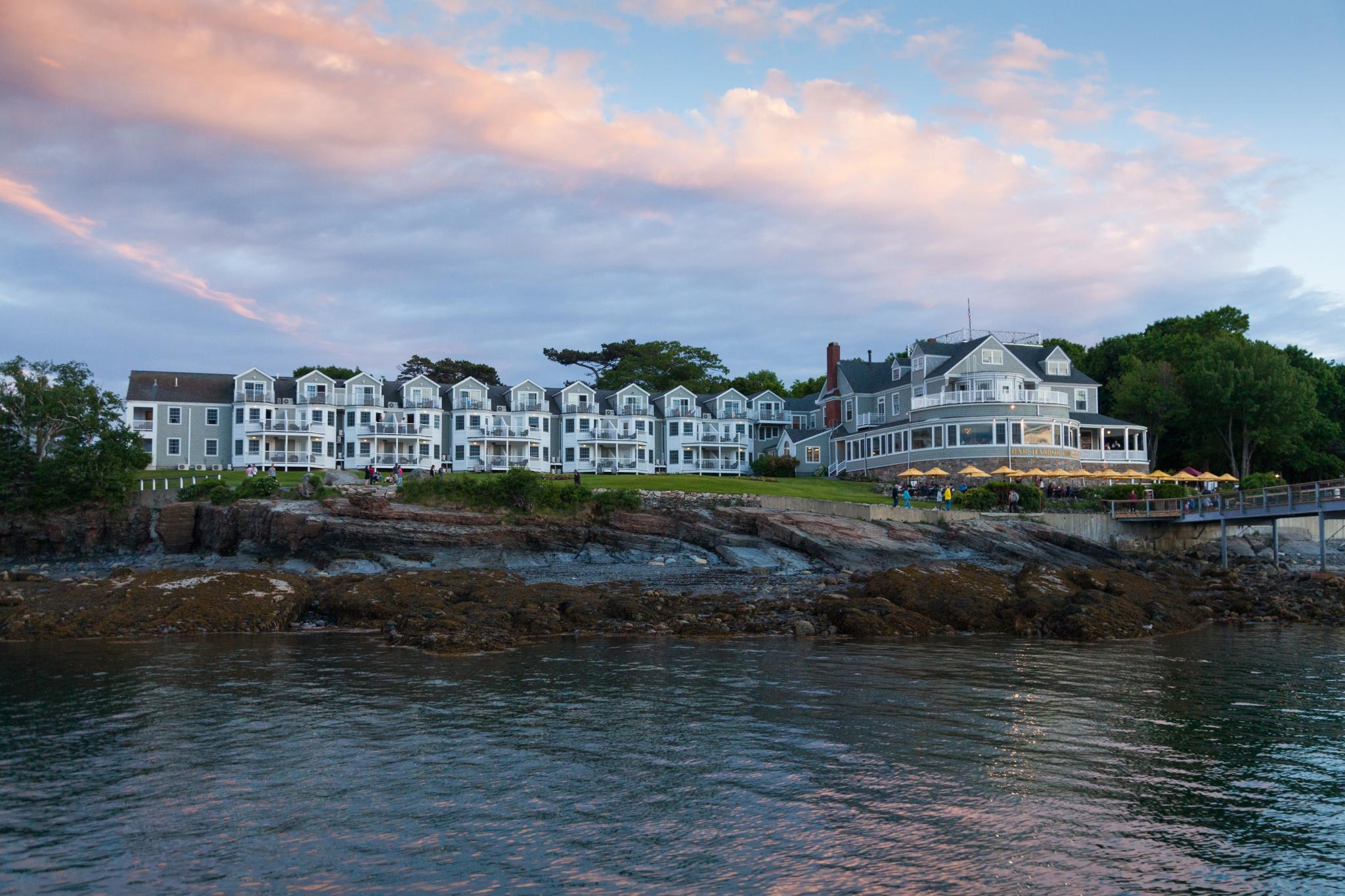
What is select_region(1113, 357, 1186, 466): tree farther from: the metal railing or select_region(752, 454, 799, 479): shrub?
select_region(752, 454, 799, 479): shrub

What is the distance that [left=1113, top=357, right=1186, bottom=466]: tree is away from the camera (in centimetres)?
7231

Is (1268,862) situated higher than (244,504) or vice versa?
(244,504)

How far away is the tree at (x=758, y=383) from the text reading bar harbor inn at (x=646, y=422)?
44.0ft

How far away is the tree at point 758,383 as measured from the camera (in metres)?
101

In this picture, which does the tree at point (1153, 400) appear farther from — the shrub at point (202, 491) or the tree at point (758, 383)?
the shrub at point (202, 491)

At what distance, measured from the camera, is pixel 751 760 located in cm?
1334

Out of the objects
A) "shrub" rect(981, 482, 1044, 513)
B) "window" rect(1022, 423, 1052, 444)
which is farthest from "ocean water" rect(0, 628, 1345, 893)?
"window" rect(1022, 423, 1052, 444)

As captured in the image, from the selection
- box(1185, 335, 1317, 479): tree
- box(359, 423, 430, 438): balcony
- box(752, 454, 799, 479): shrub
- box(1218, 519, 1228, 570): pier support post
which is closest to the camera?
box(1218, 519, 1228, 570): pier support post

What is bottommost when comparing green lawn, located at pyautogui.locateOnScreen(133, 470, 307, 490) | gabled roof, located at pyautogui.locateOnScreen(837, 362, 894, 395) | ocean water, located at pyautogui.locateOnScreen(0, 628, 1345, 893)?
ocean water, located at pyautogui.locateOnScreen(0, 628, 1345, 893)

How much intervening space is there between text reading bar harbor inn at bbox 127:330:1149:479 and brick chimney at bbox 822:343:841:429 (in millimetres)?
133

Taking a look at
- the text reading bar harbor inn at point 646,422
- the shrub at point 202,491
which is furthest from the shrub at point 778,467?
the shrub at point 202,491

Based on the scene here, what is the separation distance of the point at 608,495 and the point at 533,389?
31613 millimetres

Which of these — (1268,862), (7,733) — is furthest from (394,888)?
(7,733)

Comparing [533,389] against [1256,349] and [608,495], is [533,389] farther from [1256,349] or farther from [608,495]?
[1256,349]
